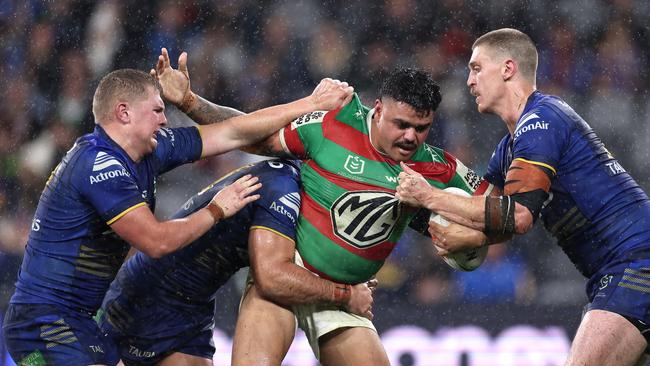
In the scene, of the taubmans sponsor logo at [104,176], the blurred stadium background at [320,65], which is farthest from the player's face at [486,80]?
the blurred stadium background at [320,65]

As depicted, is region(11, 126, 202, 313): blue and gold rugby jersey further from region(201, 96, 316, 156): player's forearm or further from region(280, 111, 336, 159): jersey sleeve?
region(280, 111, 336, 159): jersey sleeve

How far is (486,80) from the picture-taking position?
499 cm

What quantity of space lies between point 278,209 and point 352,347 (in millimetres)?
848

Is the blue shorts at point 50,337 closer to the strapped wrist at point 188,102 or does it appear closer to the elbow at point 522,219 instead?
the strapped wrist at point 188,102

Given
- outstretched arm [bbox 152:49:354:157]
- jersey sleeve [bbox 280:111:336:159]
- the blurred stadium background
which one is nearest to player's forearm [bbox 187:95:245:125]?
outstretched arm [bbox 152:49:354:157]

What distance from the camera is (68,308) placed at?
14.4 ft

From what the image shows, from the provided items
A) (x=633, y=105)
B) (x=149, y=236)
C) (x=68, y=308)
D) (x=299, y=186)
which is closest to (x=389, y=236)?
(x=299, y=186)

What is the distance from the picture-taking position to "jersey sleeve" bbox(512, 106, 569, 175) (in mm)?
4453

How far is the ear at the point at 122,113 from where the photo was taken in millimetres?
4512

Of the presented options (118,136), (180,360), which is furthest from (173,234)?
(180,360)

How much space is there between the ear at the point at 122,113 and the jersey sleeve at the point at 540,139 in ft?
6.06

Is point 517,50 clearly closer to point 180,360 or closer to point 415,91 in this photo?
point 415,91

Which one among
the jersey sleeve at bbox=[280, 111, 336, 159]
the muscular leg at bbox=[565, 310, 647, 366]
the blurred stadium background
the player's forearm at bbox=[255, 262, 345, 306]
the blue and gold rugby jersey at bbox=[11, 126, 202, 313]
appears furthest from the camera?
the blurred stadium background

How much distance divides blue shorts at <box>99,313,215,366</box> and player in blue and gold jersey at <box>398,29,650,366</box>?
60.3 inches
